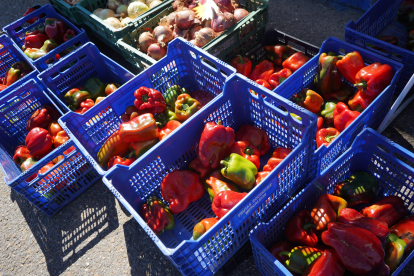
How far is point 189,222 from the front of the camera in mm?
2637

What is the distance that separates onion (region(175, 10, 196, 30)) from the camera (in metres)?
3.61

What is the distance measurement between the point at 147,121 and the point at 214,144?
632 mm

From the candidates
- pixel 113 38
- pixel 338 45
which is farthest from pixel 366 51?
pixel 113 38

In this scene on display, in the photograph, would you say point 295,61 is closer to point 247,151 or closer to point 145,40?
point 247,151

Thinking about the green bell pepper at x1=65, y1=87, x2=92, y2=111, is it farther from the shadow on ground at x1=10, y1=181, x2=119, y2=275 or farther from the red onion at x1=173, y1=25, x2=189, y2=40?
the red onion at x1=173, y1=25, x2=189, y2=40

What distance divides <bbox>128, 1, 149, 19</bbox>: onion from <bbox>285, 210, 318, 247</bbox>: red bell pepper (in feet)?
10.8

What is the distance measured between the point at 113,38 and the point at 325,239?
3258 mm

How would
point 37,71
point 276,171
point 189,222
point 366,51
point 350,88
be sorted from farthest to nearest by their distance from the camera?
point 37,71, point 350,88, point 366,51, point 189,222, point 276,171

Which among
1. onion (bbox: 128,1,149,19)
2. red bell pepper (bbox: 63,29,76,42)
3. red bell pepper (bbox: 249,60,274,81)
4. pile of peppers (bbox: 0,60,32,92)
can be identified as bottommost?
red bell pepper (bbox: 249,60,274,81)

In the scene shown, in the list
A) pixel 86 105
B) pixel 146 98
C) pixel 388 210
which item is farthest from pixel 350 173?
pixel 86 105

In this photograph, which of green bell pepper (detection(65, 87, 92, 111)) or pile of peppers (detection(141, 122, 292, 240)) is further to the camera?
green bell pepper (detection(65, 87, 92, 111))

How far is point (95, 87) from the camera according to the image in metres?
3.67

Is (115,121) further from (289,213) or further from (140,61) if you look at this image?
(289,213)

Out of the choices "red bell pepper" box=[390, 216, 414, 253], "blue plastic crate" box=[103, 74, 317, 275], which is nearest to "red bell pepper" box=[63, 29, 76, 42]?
"blue plastic crate" box=[103, 74, 317, 275]
